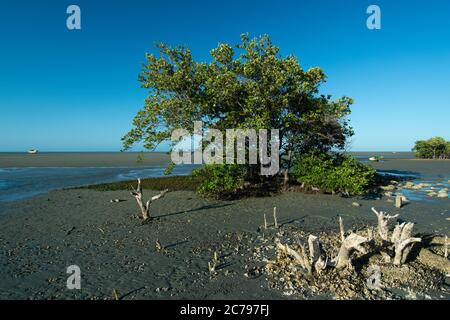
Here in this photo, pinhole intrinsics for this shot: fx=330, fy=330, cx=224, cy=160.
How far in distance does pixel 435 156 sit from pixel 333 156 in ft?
197

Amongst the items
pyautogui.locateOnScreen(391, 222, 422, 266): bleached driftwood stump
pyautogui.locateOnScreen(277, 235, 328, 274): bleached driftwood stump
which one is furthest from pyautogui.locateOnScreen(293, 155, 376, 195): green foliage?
pyautogui.locateOnScreen(277, 235, 328, 274): bleached driftwood stump

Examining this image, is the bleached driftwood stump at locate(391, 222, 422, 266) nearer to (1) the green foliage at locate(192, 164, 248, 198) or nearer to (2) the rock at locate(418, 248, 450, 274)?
(2) the rock at locate(418, 248, 450, 274)

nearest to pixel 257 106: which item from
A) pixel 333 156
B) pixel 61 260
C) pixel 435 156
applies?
pixel 333 156

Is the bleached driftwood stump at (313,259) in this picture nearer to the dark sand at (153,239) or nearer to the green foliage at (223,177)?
the dark sand at (153,239)

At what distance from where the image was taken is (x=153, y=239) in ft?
46.7

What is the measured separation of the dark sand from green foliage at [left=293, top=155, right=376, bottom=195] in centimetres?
104

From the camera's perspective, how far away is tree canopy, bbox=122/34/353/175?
21.7 meters

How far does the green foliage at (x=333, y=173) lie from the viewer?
74.2 feet

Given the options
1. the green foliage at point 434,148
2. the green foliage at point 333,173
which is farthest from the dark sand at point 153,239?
the green foliage at point 434,148

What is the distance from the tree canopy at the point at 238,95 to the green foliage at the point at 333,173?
189cm

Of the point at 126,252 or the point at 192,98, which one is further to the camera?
the point at 192,98

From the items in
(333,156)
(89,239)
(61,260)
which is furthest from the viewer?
(333,156)
